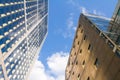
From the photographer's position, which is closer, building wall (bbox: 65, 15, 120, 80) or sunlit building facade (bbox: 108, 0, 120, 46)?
building wall (bbox: 65, 15, 120, 80)

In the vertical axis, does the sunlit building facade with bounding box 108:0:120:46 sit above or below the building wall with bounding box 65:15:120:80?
above

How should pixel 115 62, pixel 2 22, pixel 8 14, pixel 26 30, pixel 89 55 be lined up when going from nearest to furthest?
1. pixel 115 62
2. pixel 89 55
3. pixel 2 22
4. pixel 8 14
5. pixel 26 30

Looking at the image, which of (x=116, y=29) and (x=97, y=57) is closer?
(x=97, y=57)

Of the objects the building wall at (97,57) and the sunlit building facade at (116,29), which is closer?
the building wall at (97,57)

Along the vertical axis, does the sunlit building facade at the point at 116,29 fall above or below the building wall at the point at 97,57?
above

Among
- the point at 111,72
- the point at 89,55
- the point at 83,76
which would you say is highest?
the point at 111,72

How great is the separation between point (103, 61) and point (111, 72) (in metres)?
2.81

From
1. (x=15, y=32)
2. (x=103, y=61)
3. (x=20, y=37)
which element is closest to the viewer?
(x=103, y=61)

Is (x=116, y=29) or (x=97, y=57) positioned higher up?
(x=116, y=29)

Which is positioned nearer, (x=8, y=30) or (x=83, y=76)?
(x=83, y=76)

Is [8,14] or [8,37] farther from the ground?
[8,14]

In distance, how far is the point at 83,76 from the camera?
27469 millimetres

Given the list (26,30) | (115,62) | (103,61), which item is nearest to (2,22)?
(26,30)

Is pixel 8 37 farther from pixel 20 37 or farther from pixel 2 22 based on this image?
pixel 20 37
